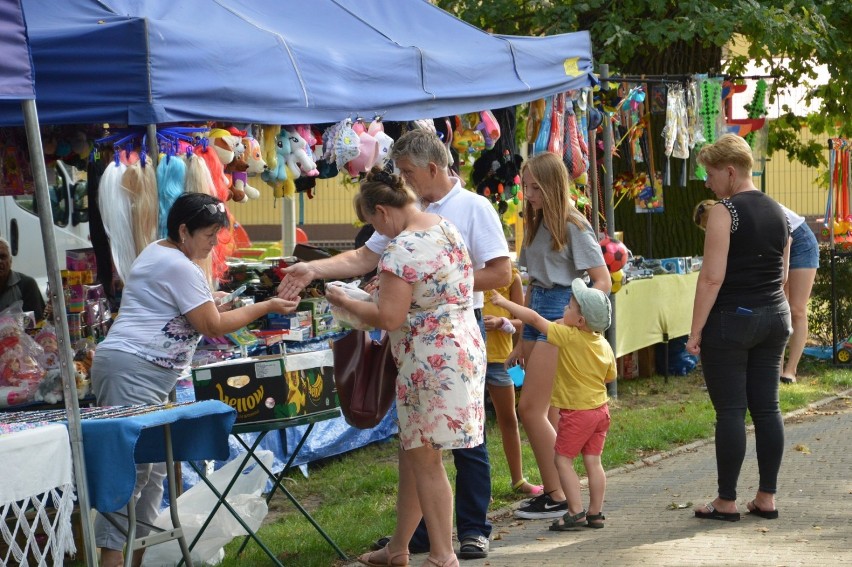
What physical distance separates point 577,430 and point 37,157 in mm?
2947

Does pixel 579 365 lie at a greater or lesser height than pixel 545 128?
lesser

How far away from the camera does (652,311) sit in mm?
10922

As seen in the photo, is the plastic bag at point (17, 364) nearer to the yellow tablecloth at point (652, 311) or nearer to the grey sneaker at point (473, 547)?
the grey sneaker at point (473, 547)

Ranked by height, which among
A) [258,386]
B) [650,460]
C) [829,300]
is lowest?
[650,460]

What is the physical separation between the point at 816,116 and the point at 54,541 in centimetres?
1359

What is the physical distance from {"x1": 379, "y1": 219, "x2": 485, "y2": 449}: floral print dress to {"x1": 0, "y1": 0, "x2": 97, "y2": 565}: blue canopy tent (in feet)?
4.02

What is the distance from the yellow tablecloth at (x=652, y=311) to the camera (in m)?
10.3

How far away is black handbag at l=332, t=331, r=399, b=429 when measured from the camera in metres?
4.87

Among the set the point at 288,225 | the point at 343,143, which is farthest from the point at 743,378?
the point at 288,225

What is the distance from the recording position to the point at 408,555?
5.20m

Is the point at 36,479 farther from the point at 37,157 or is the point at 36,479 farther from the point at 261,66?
the point at 261,66

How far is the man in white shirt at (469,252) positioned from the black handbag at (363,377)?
365 millimetres

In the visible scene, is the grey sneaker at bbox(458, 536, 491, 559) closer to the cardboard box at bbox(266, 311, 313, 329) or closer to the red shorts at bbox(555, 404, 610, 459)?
the red shorts at bbox(555, 404, 610, 459)

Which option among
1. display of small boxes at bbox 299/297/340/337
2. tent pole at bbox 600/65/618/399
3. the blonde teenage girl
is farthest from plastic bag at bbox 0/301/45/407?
tent pole at bbox 600/65/618/399
